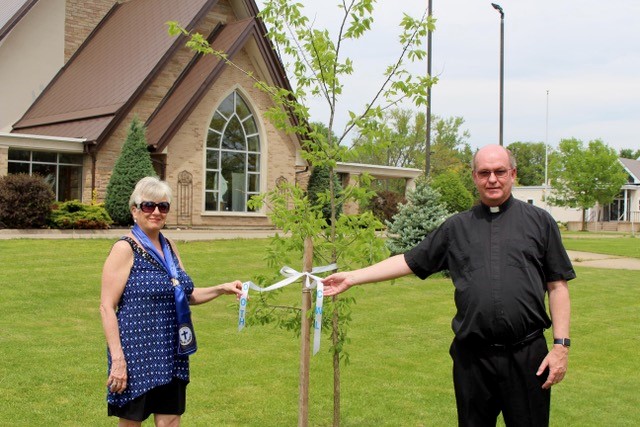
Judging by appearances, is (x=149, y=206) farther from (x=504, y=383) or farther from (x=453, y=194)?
(x=453, y=194)

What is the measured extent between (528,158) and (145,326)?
336ft

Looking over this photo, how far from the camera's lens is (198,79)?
2531 centimetres

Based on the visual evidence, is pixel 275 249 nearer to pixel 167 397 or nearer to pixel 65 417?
pixel 167 397

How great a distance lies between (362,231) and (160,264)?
1.64 m

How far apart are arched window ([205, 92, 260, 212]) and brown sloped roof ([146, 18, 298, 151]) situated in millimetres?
1510

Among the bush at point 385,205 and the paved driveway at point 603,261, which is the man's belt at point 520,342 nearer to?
the paved driveway at point 603,261


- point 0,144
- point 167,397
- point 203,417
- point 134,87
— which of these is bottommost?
point 203,417

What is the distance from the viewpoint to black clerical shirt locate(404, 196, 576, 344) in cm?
392

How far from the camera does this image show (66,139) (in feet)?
78.1

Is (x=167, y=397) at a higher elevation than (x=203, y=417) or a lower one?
higher

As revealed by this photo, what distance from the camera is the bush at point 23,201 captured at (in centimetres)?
2036

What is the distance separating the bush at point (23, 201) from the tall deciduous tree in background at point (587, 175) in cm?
4159

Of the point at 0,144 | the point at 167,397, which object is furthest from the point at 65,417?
the point at 0,144

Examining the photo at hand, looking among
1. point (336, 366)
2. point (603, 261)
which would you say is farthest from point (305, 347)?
point (603, 261)
